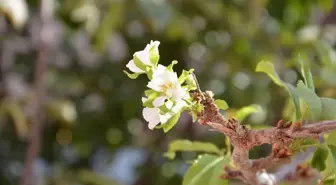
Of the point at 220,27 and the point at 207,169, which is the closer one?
the point at 207,169

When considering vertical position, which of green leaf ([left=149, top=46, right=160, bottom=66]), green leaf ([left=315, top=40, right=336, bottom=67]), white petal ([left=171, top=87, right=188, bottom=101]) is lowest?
white petal ([left=171, top=87, right=188, bottom=101])

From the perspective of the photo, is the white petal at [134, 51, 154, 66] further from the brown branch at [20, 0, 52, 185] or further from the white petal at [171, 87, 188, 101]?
the brown branch at [20, 0, 52, 185]

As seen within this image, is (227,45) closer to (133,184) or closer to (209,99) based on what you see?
(133,184)

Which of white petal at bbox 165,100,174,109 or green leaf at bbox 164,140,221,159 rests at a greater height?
green leaf at bbox 164,140,221,159

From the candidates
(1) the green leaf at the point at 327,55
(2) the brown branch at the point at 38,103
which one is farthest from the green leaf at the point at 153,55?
(2) the brown branch at the point at 38,103

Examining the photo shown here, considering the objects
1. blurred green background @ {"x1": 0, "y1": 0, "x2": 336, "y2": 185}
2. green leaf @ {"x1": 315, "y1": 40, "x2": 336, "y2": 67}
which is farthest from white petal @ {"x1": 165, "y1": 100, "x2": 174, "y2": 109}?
blurred green background @ {"x1": 0, "y1": 0, "x2": 336, "y2": 185}

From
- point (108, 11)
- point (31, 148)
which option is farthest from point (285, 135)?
point (108, 11)

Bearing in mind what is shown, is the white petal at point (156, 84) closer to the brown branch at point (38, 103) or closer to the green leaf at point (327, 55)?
the green leaf at point (327, 55)

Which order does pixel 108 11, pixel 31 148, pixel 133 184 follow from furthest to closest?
1. pixel 133 184
2. pixel 108 11
3. pixel 31 148
